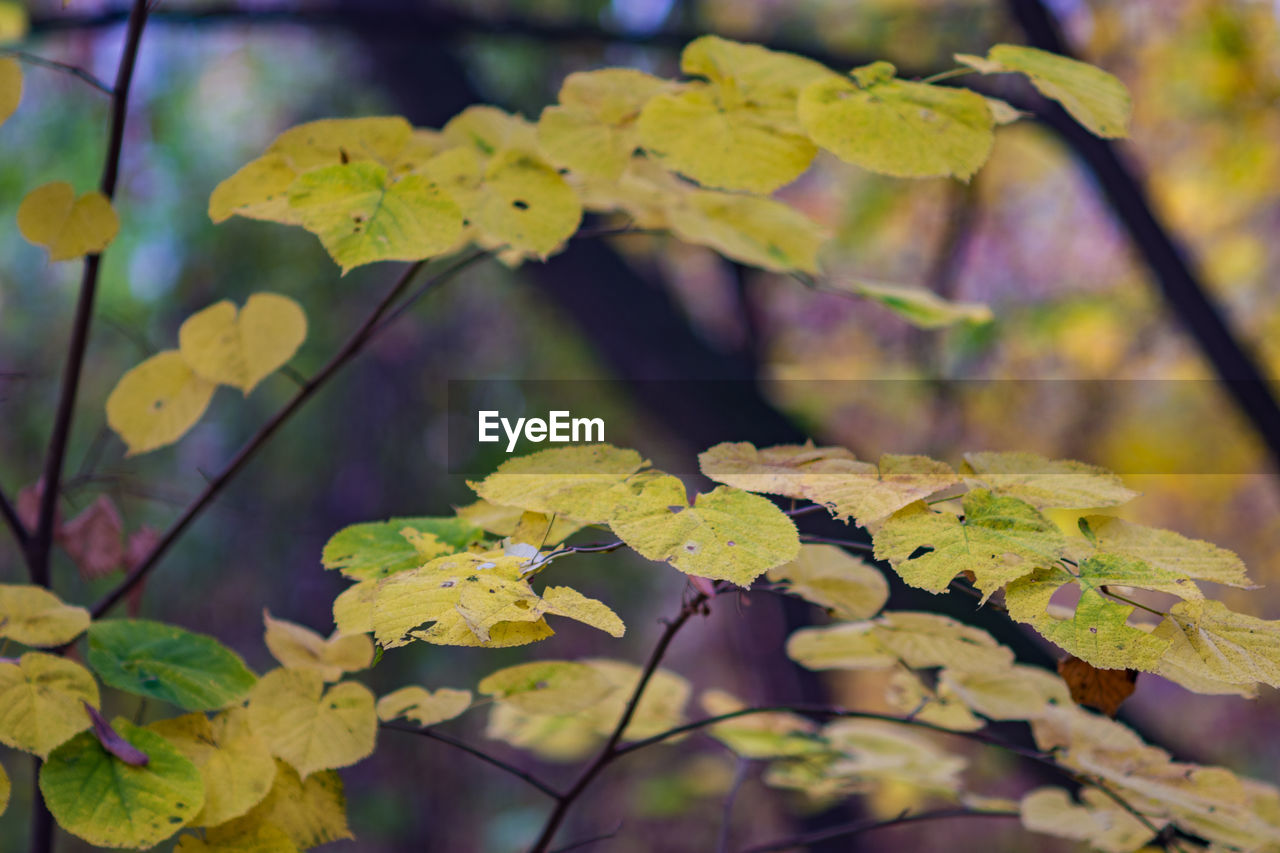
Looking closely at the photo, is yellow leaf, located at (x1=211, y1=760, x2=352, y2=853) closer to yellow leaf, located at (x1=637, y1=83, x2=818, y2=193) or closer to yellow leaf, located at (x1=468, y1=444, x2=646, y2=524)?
yellow leaf, located at (x1=468, y1=444, x2=646, y2=524)

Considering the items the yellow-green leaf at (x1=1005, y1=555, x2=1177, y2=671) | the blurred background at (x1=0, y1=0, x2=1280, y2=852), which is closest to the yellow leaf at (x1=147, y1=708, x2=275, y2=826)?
the yellow-green leaf at (x1=1005, y1=555, x2=1177, y2=671)

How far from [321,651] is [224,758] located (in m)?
0.10

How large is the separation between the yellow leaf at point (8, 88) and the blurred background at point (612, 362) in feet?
3.70

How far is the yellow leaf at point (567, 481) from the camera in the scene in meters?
0.42

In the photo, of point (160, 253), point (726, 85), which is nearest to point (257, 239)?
point (160, 253)

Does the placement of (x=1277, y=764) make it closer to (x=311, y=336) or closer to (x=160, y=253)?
(x=311, y=336)

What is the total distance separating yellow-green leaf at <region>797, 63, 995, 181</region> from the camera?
51cm

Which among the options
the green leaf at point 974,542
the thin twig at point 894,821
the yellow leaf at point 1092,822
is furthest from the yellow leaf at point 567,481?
the yellow leaf at point 1092,822

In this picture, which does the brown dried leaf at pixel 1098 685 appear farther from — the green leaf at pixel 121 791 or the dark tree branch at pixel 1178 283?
the dark tree branch at pixel 1178 283

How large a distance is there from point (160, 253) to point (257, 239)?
29 centimetres

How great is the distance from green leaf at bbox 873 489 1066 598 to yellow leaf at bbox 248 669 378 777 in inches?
14.4

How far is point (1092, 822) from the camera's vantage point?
689 mm

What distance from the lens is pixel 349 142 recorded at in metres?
0.62

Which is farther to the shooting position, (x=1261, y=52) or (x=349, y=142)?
(x=1261, y=52)
